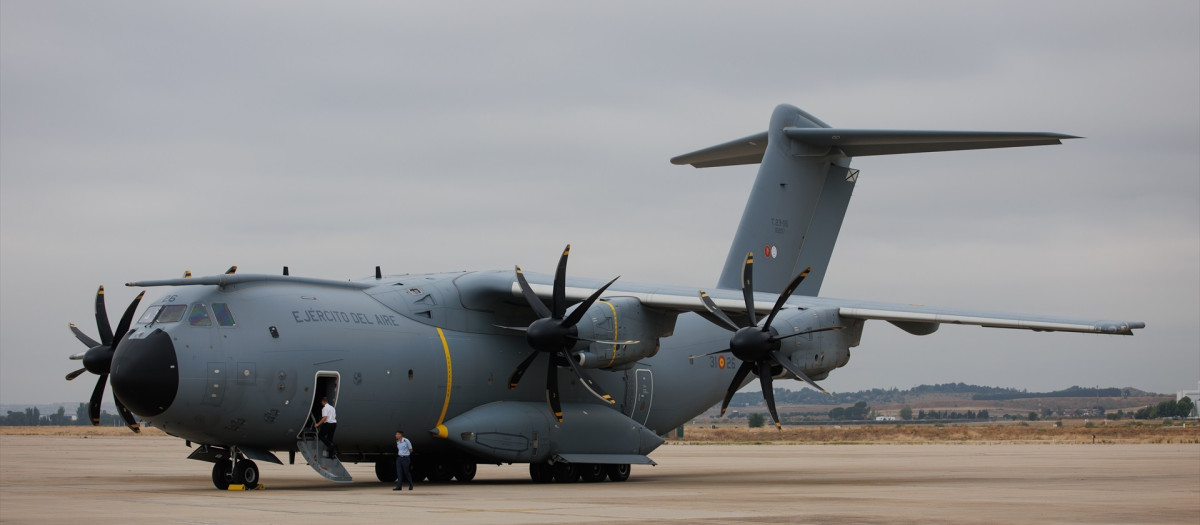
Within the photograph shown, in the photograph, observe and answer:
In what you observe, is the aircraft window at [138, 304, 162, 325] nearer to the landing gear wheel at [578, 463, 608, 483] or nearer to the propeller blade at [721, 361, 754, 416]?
the landing gear wheel at [578, 463, 608, 483]

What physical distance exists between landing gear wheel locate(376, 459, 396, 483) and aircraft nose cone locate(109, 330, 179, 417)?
471cm

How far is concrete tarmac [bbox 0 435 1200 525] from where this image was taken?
1212 cm

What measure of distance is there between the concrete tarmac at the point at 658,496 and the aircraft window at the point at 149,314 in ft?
7.51

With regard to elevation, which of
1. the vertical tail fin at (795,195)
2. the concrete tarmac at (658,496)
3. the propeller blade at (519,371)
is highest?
the vertical tail fin at (795,195)

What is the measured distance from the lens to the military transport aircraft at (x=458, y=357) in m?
16.3

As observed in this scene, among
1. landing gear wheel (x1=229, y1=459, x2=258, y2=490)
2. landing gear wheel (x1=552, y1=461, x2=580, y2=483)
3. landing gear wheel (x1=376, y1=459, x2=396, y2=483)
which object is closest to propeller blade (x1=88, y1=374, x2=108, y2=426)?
landing gear wheel (x1=229, y1=459, x2=258, y2=490)

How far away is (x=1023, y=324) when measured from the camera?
17.7m

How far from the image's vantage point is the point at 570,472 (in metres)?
19.9

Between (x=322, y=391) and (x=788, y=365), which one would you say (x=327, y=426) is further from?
(x=788, y=365)

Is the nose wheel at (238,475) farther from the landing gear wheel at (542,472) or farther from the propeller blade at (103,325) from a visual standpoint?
the landing gear wheel at (542,472)

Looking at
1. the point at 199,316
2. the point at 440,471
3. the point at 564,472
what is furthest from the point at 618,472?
the point at 199,316

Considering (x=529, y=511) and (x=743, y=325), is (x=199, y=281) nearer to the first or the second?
(x=529, y=511)

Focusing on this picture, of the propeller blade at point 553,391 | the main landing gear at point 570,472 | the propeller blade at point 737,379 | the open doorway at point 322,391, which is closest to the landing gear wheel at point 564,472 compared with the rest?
the main landing gear at point 570,472

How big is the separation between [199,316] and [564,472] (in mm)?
6492
